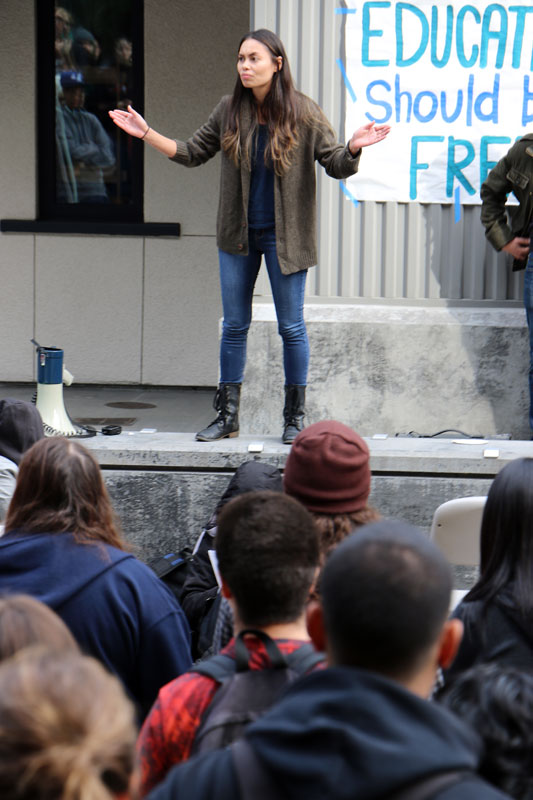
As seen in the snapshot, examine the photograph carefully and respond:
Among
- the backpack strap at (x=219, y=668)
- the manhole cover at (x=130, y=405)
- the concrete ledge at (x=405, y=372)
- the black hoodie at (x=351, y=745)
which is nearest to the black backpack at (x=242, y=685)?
the backpack strap at (x=219, y=668)

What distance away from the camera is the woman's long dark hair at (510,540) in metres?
2.47

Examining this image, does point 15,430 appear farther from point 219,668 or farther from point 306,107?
point 219,668

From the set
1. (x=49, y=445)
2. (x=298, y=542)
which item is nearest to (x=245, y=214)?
(x=49, y=445)

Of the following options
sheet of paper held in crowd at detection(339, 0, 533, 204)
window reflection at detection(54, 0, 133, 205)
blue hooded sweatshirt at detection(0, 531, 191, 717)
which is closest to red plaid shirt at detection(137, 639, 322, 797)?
blue hooded sweatshirt at detection(0, 531, 191, 717)

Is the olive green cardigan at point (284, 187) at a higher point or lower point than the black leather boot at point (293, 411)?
higher

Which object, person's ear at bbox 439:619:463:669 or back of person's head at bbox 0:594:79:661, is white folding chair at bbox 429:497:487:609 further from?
back of person's head at bbox 0:594:79:661

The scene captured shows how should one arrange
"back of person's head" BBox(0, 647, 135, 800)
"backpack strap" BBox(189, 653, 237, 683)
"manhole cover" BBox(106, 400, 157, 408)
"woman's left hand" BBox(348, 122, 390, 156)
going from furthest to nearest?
"manhole cover" BBox(106, 400, 157, 408) → "woman's left hand" BBox(348, 122, 390, 156) → "backpack strap" BBox(189, 653, 237, 683) → "back of person's head" BBox(0, 647, 135, 800)

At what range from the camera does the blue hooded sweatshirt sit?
2.64m

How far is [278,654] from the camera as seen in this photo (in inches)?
77.4

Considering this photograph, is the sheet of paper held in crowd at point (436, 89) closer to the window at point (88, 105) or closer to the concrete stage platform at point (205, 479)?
the concrete stage platform at point (205, 479)

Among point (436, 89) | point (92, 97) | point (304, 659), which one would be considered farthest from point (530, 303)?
point (92, 97)

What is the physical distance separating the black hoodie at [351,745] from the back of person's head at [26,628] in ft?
1.09

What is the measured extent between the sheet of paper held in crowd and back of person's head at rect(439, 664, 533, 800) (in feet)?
16.1

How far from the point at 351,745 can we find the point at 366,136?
3786mm
